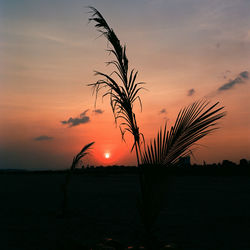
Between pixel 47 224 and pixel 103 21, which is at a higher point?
pixel 103 21

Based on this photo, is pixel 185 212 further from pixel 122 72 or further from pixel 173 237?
pixel 122 72

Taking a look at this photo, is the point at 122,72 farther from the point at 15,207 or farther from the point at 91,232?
the point at 15,207

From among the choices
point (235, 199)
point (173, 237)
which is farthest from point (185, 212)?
point (235, 199)

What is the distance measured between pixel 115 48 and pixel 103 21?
431 millimetres

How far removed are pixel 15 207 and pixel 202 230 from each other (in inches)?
229

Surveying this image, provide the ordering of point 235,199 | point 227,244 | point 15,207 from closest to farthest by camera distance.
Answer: point 227,244, point 15,207, point 235,199

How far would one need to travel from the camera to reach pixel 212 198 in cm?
1074

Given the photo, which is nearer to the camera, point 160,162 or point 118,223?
point 160,162

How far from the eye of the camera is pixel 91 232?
6051 millimetres

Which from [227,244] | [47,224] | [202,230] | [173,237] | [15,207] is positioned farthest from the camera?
[15,207]

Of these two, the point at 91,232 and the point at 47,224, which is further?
the point at 47,224

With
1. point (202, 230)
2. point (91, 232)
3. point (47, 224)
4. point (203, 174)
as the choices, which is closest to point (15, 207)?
point (47, 224)

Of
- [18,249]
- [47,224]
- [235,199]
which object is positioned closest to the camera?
[18,249]

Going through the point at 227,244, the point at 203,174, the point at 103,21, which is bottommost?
the point at 227,244
